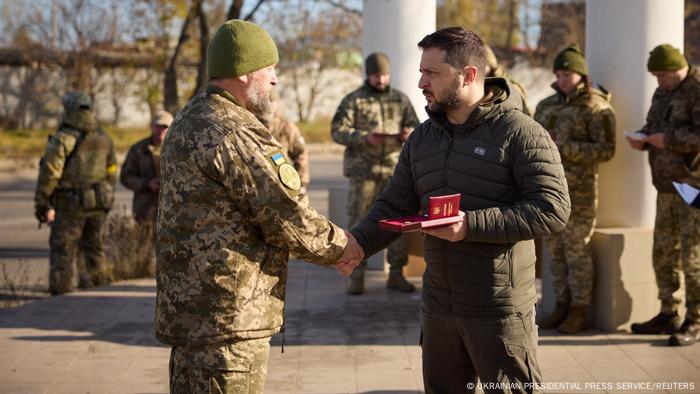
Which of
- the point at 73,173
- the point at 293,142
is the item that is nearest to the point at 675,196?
the point at 293,142

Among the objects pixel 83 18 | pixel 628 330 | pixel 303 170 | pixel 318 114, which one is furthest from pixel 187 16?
pixel 318 114

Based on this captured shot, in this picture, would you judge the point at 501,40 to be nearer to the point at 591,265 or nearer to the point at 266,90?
the point at 591,265

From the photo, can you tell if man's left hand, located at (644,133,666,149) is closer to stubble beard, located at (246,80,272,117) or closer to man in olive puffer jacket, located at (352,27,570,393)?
man in olive puffer jacket, located at (352,27,570,393)

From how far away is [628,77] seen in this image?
786 centimetres

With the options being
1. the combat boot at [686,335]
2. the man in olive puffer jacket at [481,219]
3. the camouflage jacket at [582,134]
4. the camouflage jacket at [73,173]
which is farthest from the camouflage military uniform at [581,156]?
the camouflage jacket at [73,173]

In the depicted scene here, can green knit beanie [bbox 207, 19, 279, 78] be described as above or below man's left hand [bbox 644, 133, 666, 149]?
above

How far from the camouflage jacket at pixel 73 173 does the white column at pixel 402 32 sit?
3221 millimetres

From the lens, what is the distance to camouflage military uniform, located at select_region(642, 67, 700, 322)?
7.10 metres

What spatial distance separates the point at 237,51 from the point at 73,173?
6.20 meters

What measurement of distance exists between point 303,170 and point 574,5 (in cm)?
2933

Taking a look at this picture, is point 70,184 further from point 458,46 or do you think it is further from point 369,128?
point 458,46

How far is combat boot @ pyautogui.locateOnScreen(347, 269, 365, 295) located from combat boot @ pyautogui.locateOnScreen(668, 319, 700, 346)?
3.18m

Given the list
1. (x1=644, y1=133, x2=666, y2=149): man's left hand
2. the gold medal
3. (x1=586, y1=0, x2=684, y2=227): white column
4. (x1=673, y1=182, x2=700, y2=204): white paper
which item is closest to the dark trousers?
the gold medal

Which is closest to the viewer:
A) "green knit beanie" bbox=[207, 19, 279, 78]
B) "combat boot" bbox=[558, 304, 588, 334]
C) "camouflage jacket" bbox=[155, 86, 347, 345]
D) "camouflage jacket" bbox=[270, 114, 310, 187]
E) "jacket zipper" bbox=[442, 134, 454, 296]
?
"camouflage jacket" bbox=[155, 86, 347, 345]
